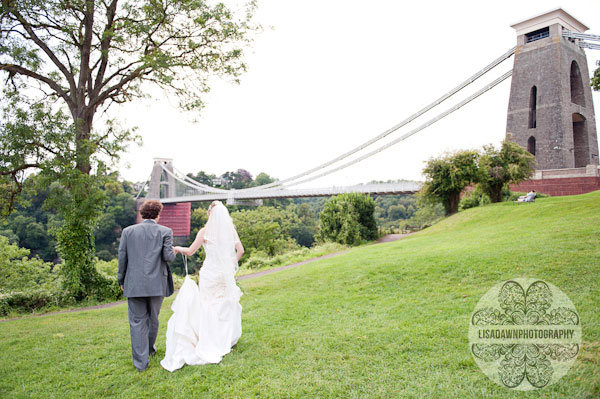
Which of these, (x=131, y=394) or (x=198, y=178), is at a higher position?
(x=198, y=178)

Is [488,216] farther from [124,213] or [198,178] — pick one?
[198,178]

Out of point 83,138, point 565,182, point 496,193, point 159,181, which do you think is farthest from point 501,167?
point 159,181

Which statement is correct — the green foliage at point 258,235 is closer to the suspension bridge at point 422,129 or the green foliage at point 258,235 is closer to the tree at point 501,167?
the suspension bridge at point 422,129

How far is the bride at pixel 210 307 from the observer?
12.6ft

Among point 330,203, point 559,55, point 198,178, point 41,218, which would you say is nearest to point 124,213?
point 41,218

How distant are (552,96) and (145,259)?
2798cm

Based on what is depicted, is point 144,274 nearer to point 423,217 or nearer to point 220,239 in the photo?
point 220,239

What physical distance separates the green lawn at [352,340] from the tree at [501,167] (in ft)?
36.9

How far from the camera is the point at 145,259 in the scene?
389 cm

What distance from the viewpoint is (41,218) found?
33656 millimetres

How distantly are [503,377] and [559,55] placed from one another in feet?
92.1
